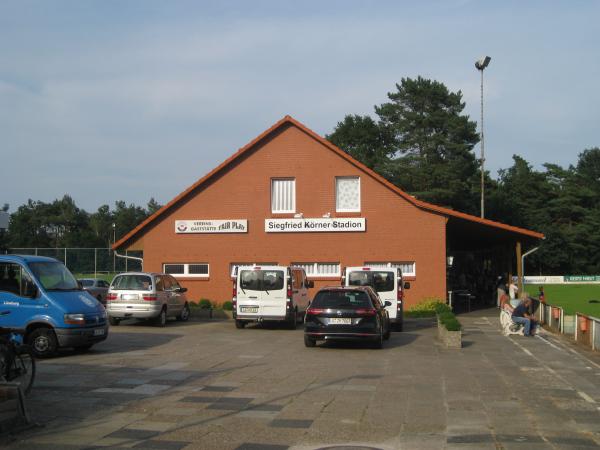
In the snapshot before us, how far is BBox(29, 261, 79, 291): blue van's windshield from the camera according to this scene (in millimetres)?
15430

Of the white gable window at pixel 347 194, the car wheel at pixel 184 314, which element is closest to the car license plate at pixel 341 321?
the car wheel at pixel 184 314

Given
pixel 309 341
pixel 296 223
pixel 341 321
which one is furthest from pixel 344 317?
pixel 296 223

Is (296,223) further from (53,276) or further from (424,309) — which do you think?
(53,276)

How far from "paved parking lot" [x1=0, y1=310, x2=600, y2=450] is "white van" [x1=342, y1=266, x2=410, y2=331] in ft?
14.2

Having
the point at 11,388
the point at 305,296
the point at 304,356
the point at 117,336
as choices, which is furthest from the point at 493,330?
the point at 11,388

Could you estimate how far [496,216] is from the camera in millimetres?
78562

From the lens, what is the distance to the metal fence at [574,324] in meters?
18.3

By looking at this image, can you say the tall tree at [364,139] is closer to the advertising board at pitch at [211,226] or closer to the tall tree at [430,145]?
the tall tree at [430,145]

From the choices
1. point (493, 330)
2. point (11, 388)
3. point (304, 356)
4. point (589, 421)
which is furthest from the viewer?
point (493, 330)

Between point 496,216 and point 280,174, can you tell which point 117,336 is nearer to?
point 280,174

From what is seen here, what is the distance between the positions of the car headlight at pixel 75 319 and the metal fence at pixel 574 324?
39.6 feet

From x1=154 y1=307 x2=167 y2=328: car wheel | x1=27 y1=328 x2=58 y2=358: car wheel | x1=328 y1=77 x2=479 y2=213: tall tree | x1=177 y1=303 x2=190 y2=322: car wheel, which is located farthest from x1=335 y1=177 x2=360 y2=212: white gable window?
x1=328 y1=77 x2=479 y2=213: tall tree

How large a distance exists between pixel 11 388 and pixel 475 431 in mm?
5273

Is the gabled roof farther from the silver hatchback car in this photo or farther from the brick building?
the silver hatchback car
